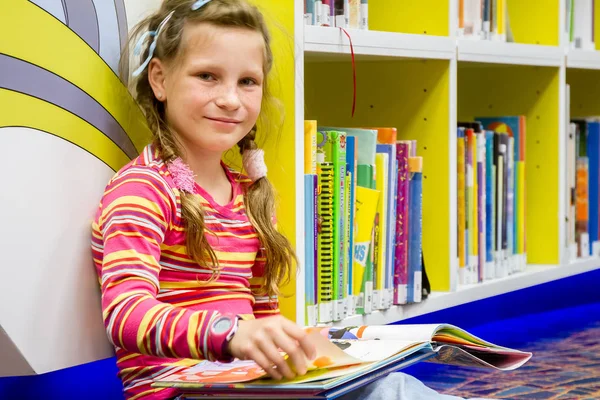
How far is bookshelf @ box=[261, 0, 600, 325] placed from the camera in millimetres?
1439

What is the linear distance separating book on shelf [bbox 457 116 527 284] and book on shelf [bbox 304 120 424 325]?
219 millimetres

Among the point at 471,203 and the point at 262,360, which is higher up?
the point at 471,203

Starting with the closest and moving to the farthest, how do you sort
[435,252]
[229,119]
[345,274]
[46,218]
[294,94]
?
1. [46,218]
2. [229,119]
3. [294,94]
4. [345,274]
5. [435,252]

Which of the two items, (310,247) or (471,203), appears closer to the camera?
(310,247)

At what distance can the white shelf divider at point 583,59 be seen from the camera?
2162 millimetres

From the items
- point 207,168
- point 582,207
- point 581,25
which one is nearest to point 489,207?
point 582,207

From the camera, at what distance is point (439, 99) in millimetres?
1785

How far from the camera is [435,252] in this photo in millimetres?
1832

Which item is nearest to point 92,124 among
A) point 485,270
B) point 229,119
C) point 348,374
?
point 229,119

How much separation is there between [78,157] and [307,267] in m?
0.49

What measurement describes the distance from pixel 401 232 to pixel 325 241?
0.74ft

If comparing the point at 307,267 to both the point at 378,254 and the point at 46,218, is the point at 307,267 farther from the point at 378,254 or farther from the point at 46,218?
the point at 46,218

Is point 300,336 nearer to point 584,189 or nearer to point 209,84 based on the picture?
point 209,84

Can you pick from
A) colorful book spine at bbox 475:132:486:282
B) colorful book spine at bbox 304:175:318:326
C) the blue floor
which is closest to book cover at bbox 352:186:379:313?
colorful book spine at bbox 304:175:318:326
